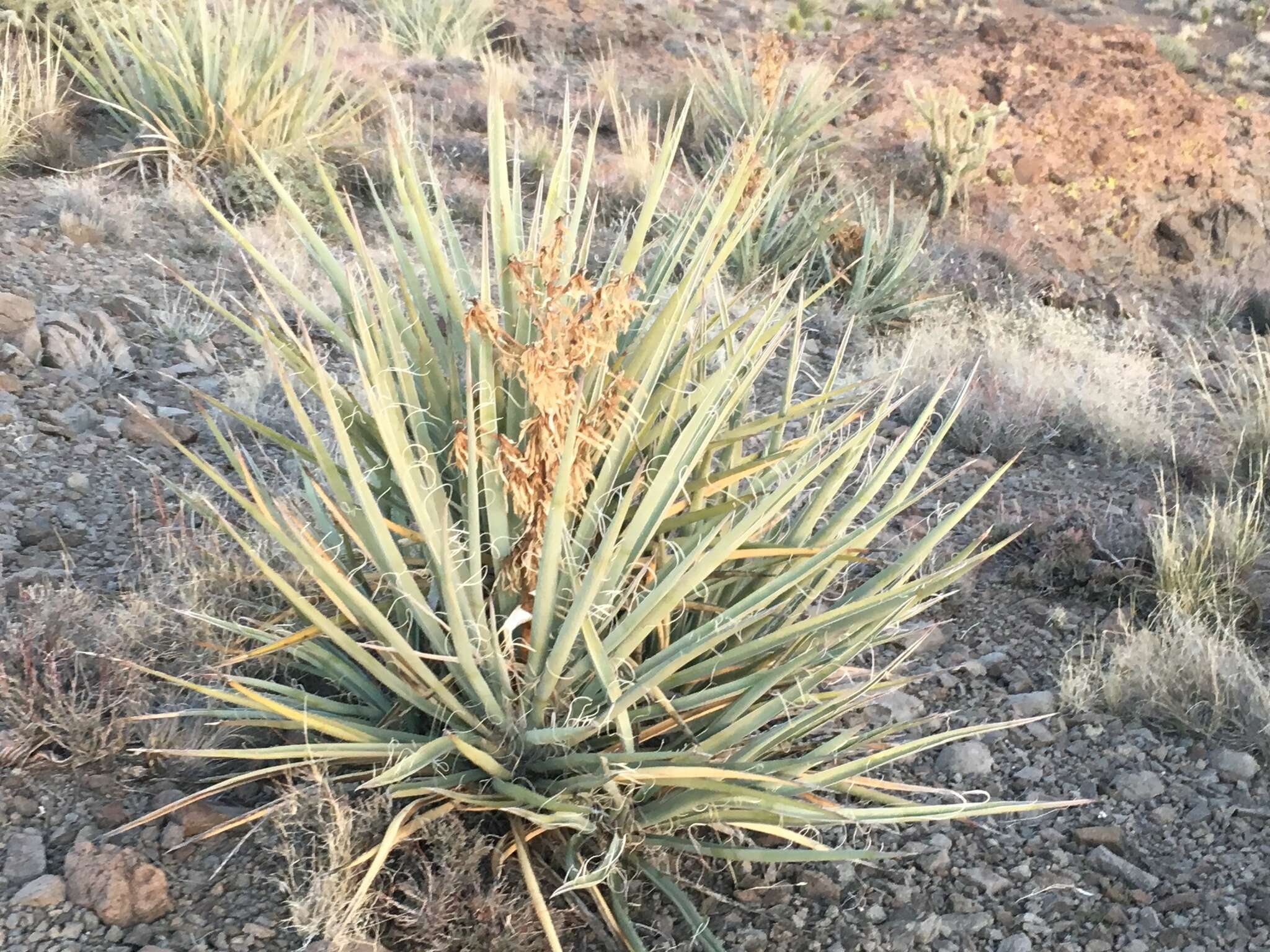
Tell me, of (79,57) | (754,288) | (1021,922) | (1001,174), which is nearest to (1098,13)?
(1001,174)

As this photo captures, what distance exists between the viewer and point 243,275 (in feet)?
18.1

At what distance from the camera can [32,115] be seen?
20.7 ft

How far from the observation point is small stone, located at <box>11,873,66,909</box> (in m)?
2.12

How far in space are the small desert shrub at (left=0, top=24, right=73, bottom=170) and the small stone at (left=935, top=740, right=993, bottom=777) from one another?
223 inches

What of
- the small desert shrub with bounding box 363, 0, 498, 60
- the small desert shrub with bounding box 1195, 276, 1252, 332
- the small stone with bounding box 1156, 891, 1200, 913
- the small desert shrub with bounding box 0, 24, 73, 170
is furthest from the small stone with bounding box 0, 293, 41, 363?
the small desert shrub with bounding box 1195, 276, 1252, 332

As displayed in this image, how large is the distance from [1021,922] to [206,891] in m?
1.76

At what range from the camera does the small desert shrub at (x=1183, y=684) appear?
318 centimetres

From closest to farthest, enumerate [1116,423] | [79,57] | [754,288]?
[1116,423], [754,288], [79,57]

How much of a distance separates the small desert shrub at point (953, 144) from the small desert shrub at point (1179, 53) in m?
7.33

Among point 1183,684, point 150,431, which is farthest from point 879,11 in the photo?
point 1183,684

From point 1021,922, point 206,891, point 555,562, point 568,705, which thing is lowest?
point 1021,922

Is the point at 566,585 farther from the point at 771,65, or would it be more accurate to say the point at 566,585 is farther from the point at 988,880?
the point at 771,65

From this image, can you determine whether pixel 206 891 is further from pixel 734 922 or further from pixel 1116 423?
pixel 1116 423

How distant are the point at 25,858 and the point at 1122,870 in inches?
95.8
